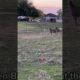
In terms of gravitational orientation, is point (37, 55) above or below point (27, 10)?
below

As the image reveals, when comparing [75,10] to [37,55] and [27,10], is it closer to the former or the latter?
[27,10]

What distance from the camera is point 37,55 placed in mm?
3734

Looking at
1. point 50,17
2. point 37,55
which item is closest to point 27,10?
point 50,17

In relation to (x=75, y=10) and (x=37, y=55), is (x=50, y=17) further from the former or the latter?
(x=37, y=55)

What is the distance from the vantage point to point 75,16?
3711 mm

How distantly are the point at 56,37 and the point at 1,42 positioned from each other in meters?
0.66

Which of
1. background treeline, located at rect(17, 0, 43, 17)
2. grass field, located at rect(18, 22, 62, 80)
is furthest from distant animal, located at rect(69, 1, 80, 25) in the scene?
background treeline, located at rect(17, 0, 43, 17)

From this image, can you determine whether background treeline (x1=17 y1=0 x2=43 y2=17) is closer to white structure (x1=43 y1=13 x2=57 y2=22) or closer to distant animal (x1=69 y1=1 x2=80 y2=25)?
white structure (x1=43 y1=13 x2=57 y2=22)

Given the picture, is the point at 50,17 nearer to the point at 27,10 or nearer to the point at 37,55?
the point at 27,10

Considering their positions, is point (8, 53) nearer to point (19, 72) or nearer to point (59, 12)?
point (19, 72)

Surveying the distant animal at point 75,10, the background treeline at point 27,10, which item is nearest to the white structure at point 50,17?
the background treeline at point 27,10

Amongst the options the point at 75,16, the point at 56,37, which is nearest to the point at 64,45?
the point at 56,37

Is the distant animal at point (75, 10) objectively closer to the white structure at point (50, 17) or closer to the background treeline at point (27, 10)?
the white structure at point (50, 17)

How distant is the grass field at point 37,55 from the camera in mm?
3729
